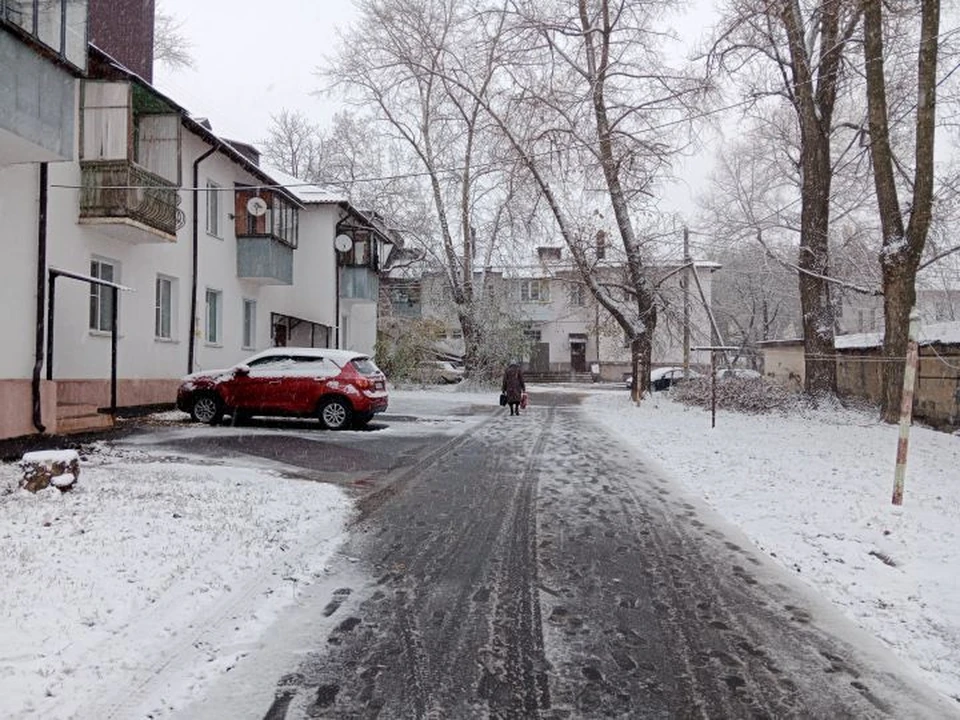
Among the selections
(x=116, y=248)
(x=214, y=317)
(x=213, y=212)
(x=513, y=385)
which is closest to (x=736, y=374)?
(x=513, y=385)

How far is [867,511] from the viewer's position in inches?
283

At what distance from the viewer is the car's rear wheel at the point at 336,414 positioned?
14.5 m

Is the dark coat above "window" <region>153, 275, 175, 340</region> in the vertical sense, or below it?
below

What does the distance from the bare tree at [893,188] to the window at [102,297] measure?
15464mm

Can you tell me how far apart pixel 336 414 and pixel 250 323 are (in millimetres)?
9575

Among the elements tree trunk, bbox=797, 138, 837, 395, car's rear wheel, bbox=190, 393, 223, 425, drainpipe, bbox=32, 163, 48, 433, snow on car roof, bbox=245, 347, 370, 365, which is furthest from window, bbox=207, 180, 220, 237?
tree trunk, bbox=797, 138, 837, 395

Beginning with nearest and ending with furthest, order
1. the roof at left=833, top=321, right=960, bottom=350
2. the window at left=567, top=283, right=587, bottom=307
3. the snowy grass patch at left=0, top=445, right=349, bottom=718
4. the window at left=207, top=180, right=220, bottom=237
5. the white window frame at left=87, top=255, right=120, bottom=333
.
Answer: the snowy grass patch at left=0, top=445, right=349, bottom=718, the white window frame at left=87, top=255, right=120, bottom=333, the roof at left=833, top=321, right=960, bottom=350, the window at left=207, top=180, right=220, bottom=237, the window at left=567, top=283, right=587, bottom=307

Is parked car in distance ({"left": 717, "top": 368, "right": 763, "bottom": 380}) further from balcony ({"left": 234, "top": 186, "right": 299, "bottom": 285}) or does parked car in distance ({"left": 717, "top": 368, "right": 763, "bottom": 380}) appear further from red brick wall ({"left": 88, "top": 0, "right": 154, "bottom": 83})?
red brick wall ({"left": 88, "top": 0, "right": 154, "bottom": 83})

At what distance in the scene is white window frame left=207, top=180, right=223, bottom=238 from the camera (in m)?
19.7

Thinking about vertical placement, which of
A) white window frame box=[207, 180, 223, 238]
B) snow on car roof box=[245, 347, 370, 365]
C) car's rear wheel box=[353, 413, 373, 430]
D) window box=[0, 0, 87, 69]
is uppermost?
window box=[0, 0, 87, 69]

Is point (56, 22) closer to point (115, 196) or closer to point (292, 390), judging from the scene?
point (115, 196)

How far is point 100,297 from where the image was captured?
1491 cm

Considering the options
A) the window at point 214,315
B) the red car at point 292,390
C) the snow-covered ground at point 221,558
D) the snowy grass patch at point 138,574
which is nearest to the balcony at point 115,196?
the red car at point 292,390

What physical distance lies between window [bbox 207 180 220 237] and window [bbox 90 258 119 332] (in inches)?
178
